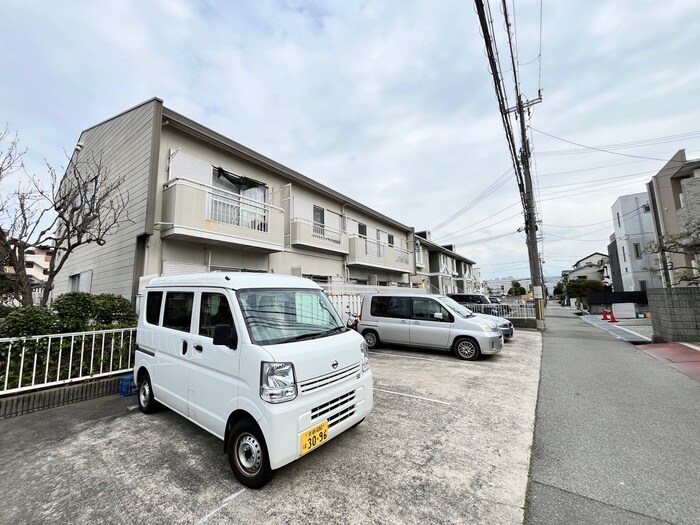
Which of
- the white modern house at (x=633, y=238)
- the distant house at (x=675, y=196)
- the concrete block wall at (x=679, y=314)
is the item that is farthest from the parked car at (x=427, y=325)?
the white modern house at (x=633, y=238)

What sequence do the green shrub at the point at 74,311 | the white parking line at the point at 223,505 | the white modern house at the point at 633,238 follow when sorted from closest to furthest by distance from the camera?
the white parking line at the point at 223,505, the green shrub at the point at 74,311, the white modern house at the point at 633,238

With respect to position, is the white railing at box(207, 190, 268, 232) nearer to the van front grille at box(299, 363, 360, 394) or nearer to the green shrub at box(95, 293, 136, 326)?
the green shrub at box(95, 293, 136, 326)

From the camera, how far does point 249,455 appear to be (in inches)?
104

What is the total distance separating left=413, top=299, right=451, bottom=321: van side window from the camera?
310 inches

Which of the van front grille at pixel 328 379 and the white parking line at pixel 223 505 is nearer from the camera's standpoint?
the white parking line at pixel 223 505

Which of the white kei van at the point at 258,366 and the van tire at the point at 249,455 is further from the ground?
the white kei van at the point at 258,366

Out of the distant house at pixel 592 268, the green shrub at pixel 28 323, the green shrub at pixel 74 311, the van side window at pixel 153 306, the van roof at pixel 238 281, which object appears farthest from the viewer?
the distant house at pixel 592 268

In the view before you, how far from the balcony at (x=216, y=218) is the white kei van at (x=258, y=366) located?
13.3 feet

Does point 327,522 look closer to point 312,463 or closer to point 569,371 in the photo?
point 312,463

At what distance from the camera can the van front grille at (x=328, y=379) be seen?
8.68 feet

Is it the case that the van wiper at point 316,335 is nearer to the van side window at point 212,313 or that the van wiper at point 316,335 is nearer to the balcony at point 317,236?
the van side window at point 212,313

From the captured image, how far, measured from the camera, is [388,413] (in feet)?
13.5

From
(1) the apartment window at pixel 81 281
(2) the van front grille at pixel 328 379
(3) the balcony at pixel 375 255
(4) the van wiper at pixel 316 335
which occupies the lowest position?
(2) the van front grille at pixel 328 379

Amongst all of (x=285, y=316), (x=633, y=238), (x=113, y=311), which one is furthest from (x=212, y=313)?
(x=633, y=238)
